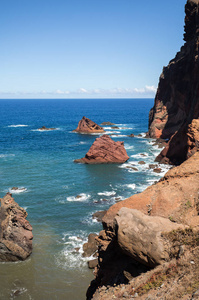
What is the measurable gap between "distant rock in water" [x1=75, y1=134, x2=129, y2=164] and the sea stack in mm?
9546

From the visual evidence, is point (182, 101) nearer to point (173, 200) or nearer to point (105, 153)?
point (105, 153)

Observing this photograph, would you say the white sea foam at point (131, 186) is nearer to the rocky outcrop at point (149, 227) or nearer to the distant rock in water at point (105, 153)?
the distant rock in water at point (105, 153)

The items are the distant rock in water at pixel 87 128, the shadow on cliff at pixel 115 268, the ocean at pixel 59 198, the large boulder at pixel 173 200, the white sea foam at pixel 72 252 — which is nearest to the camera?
the shadow on cliff at pixel 115 268

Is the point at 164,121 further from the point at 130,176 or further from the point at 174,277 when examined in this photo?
the point at 174,277

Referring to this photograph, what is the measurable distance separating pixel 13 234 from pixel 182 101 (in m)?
61.6

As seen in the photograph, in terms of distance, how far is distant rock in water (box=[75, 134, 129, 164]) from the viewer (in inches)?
2618

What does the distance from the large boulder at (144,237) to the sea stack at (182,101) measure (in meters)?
22.2

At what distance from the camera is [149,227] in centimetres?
1188

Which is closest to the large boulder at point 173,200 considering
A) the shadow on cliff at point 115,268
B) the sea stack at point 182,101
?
the shadow on cliff at point 115,268

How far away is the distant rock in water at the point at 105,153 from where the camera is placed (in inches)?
2618

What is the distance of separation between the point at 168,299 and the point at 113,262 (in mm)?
4627

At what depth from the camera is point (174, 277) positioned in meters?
10.6

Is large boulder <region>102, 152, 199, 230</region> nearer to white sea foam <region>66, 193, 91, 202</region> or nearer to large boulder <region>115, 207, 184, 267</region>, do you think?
large boulder <region>115, 207, 184, 267</region>

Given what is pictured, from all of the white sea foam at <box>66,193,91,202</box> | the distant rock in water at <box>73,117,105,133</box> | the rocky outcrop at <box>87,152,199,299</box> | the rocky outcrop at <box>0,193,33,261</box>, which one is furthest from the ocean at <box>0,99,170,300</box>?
the distant rock in water at <box>73,117,105,133</box>
